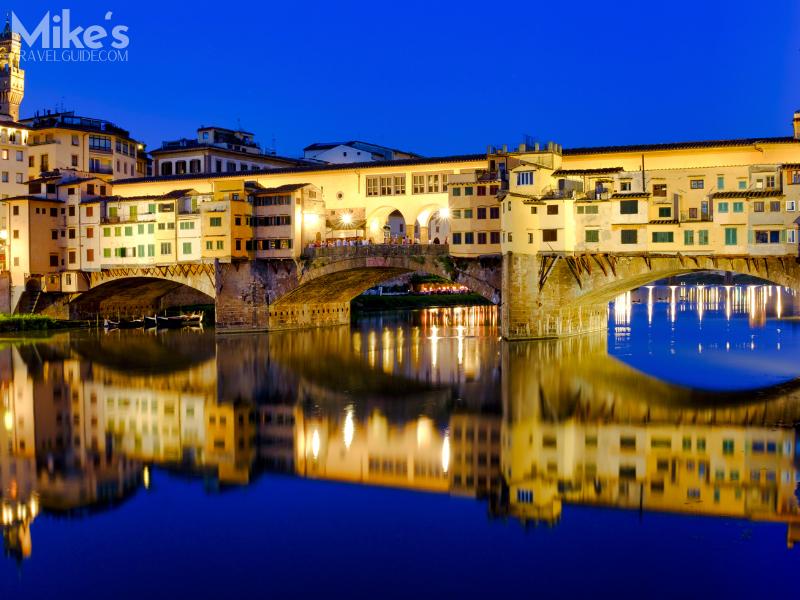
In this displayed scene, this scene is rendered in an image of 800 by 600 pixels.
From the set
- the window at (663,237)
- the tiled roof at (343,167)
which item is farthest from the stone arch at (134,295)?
the window at (663,237)

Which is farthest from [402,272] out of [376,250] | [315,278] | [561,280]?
[561,280]

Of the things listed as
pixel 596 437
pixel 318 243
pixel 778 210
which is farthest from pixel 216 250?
pixel 596 437

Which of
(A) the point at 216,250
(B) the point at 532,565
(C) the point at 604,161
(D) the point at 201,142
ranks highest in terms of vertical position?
(D) the point at 201,142

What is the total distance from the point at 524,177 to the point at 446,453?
2419cm

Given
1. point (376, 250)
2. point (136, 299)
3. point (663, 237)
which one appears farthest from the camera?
point (136, 299)

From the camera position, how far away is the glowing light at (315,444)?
20.5 meters

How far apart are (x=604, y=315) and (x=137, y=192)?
31708mm

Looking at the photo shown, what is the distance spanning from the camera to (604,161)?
4322cm

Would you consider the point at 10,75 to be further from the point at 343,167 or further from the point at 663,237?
the point at 663,237

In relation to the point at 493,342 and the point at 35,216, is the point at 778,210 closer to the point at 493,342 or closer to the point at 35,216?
the point at 493,342

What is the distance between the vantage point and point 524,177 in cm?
4197

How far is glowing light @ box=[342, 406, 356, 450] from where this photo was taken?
21.7 m

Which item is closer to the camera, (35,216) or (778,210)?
(778,210)

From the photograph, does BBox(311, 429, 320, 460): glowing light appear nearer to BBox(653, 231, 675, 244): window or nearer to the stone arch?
BBox(653, 231, 675, 244): window
